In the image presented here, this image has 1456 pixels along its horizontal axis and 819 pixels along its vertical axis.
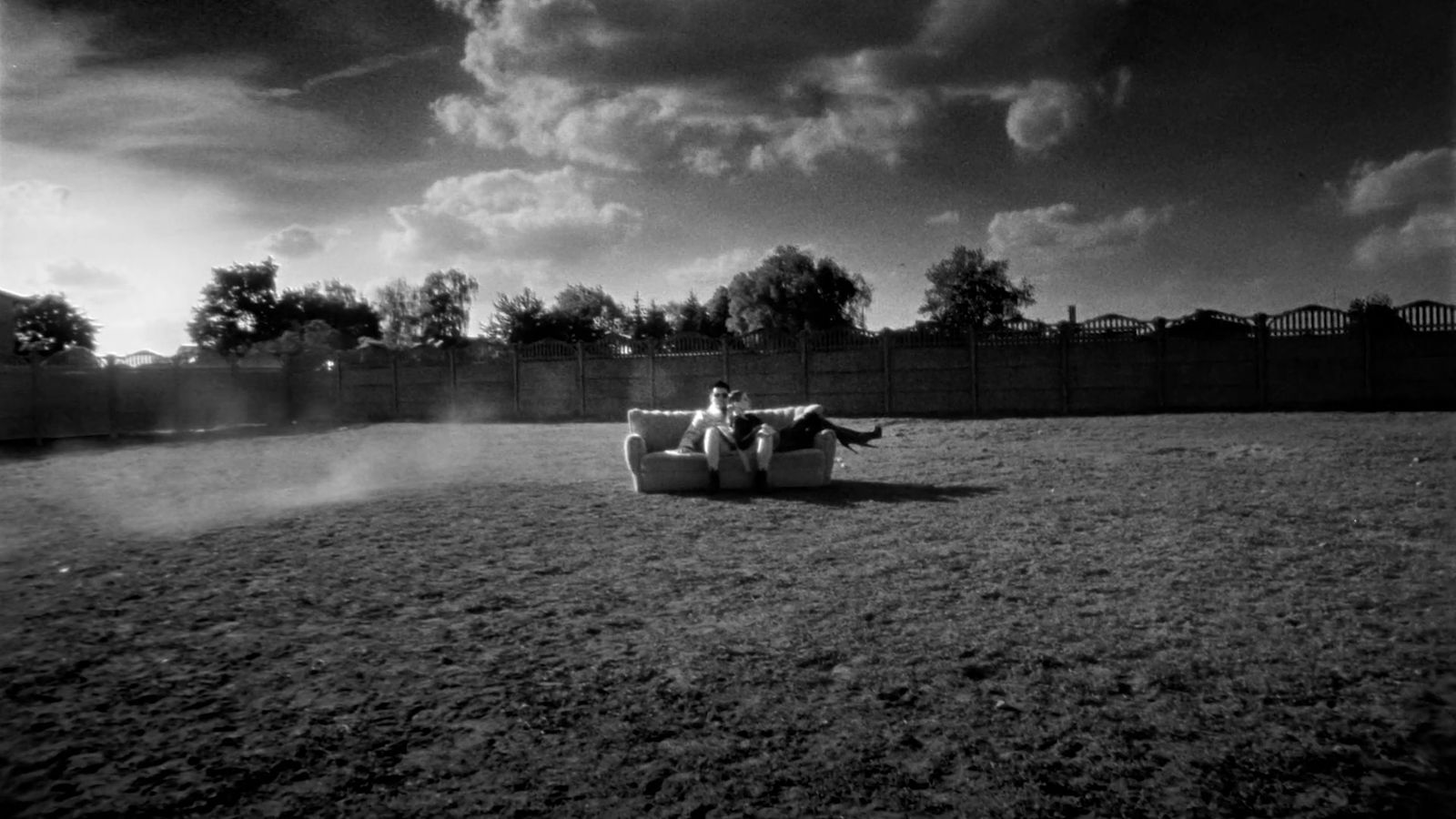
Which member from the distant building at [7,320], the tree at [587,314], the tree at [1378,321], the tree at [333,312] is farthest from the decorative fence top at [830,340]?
the tree at [333,312]

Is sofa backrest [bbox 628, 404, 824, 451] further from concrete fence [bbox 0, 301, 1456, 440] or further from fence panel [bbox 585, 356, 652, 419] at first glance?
fence panel [bbox 585, 356, 652, 419]

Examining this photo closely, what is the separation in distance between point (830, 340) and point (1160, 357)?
789cm

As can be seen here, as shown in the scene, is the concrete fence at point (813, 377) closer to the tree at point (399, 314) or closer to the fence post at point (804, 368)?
the fence post at point (804, 368)

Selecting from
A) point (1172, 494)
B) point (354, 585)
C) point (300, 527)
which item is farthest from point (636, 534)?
point (1172, 494)

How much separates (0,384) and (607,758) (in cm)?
2518

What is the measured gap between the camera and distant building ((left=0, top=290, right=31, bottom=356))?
29359mm

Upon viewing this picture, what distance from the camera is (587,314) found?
55.4 meters

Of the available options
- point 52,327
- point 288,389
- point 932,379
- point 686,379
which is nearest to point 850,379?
point 932,379

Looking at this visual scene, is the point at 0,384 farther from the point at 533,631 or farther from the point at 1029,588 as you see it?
the point at 1029,588

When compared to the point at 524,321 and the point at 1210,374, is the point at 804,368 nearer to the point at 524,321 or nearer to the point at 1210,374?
the point at 1210,374

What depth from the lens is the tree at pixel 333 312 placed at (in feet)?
229

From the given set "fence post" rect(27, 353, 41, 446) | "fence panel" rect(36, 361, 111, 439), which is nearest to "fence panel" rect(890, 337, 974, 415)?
"fence panel" rect(36, 361, 111, 439)

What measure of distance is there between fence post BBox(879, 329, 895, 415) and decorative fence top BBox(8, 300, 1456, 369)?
5 cm

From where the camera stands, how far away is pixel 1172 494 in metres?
7.85
